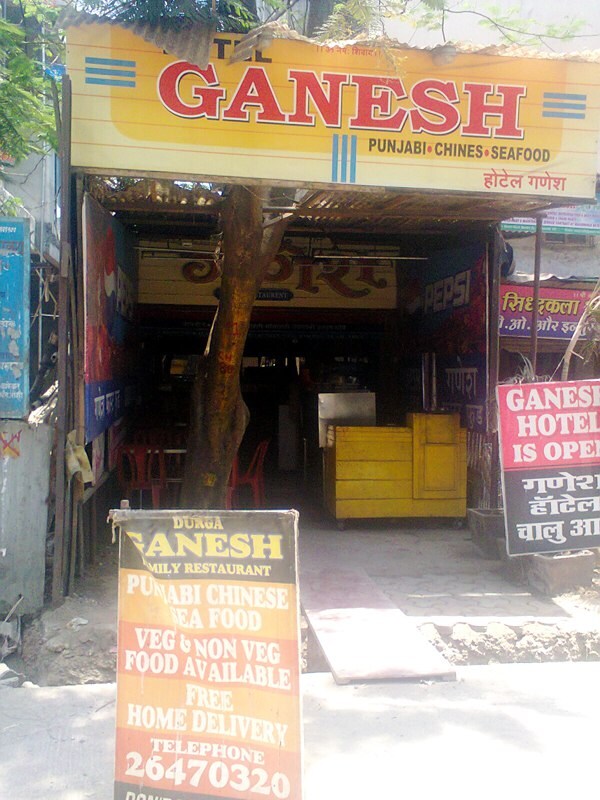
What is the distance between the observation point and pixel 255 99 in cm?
609

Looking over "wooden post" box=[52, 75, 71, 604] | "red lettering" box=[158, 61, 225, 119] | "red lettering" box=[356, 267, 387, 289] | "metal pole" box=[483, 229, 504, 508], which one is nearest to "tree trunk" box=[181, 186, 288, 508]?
"red lettering" box=[158, 61, 225, 119]

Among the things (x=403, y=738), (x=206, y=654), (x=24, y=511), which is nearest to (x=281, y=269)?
(x=24, y=511)

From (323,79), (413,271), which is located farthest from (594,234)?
(323,79)

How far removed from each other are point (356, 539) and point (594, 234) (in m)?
8.69

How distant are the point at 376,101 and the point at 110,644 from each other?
4532 mm

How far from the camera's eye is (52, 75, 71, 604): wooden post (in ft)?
19.0

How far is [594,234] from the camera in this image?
1451 cm

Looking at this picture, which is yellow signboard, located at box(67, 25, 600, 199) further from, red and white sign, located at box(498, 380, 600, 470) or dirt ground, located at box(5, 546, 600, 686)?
dirt ground, located at box(5, 546, 600, 686)

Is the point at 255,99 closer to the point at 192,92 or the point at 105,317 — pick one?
the point at 192,92

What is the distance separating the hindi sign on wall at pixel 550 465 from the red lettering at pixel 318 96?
2.64m

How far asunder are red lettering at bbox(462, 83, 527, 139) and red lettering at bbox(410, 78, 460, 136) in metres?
0.12

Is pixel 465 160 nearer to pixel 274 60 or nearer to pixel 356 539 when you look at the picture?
pixel 274 60

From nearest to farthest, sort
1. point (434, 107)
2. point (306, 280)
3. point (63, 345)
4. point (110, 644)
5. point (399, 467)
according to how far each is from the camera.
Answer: point (110, 644) → point (63, 345) → point (434, 107) → point (399, 467) → point (306, 280)

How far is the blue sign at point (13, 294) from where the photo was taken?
18.9 feet
